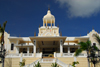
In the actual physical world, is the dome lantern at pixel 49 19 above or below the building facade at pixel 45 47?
above

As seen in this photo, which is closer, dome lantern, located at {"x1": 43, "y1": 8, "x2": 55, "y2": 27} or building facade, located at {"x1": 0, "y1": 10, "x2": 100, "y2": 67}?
building facade, located at {"x1": 0, "y1": 10, "x2": 100, "y2": 67}

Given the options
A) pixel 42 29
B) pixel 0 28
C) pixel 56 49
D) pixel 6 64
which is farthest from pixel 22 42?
pixel 0 28

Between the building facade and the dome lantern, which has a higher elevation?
the dome lantern

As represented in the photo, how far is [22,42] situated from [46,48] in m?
7.18

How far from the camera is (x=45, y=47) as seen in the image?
38156 millimetres

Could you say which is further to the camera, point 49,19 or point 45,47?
point 49,19

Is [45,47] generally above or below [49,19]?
below

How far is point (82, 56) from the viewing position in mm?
26422

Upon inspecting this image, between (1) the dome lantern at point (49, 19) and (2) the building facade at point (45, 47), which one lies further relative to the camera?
(1) the dome lantern at point (49, 19)

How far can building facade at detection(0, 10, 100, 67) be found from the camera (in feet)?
87.2

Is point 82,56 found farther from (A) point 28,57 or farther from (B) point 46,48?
(B) point 46,48

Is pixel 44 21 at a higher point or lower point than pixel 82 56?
higher

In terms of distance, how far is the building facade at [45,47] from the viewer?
87.2 feet

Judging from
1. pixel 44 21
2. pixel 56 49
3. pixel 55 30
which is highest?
pixel 44 21
